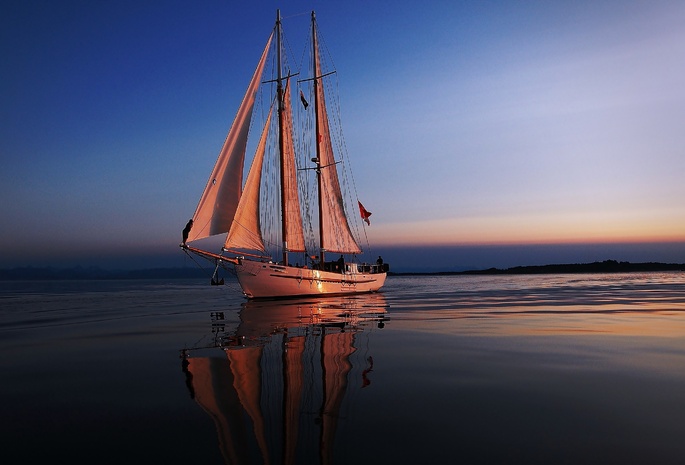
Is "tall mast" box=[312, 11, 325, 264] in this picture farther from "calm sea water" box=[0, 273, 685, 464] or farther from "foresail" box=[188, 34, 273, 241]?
"calm sea water" box=[0, 273, 685, 464]

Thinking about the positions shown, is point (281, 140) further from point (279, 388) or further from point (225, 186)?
point (279, 388)

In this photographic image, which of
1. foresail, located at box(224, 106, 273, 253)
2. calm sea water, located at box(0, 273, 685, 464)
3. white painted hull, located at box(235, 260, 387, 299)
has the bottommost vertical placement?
calm sea water, located at box(0, 273, 685, 464)

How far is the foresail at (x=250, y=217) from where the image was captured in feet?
110

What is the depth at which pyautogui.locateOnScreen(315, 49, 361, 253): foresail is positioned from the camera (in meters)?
44.8

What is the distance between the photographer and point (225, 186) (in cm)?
3266

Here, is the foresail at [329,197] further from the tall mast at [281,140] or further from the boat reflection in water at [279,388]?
the boat reflection in water at [279,388]

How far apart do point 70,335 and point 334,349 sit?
1050cm

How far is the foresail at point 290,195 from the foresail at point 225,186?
19.4 ft

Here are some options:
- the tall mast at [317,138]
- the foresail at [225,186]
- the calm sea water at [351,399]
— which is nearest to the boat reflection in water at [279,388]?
the calm sea water at [351,399]

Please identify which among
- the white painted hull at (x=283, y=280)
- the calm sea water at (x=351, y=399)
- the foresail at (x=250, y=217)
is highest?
the foresail at (x=250, y=217)

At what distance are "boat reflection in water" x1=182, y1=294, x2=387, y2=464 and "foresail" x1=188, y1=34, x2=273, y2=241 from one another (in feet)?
57.0

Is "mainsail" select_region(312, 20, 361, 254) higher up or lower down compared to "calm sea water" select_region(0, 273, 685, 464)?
higher up

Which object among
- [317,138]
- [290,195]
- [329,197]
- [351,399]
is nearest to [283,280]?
[290,195]

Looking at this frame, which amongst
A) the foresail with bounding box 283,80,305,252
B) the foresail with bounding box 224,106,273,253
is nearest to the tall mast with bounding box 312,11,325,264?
the foresail with bounding box 283,80,305,252
